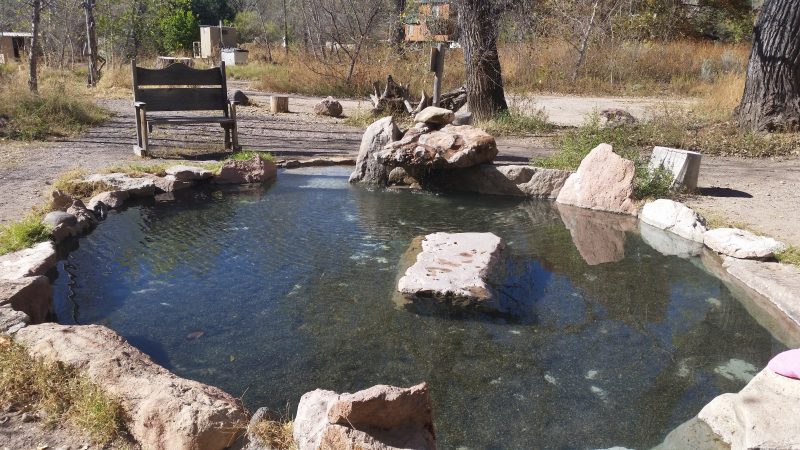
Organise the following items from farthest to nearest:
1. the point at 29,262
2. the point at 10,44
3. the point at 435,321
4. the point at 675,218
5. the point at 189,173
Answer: the point at 10,44
the point at 189,173
the point at 675,218
the point at 29,262
the point at 435,321

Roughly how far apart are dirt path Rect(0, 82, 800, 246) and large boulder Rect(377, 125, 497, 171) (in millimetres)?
1446

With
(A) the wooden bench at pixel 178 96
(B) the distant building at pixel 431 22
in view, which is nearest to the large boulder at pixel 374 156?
(A) the wooden bench at pixel 178 96

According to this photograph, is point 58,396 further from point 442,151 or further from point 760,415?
point 442,151

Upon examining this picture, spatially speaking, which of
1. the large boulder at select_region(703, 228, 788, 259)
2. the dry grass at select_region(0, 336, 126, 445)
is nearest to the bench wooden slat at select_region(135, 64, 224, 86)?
the large boulder at select_region(703, 228, 788, 259)

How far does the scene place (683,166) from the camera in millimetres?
7531

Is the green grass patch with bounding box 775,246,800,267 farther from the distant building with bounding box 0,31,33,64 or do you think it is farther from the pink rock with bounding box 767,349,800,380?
the distant building with bounding box 0,31,33,64

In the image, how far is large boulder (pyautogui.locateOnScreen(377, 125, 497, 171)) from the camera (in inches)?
320

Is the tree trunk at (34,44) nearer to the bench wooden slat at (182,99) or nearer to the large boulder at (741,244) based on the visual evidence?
the bench wooden slat at (182,99)

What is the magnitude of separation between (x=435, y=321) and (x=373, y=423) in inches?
78.6

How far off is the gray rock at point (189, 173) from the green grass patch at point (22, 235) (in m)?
2.30

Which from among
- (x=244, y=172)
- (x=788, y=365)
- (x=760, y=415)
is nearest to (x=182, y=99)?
(x=244, y=172)

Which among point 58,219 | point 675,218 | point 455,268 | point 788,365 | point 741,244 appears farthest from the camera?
point 675,218

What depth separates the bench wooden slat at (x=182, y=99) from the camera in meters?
9.69

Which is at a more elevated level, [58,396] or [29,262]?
[29,262]
